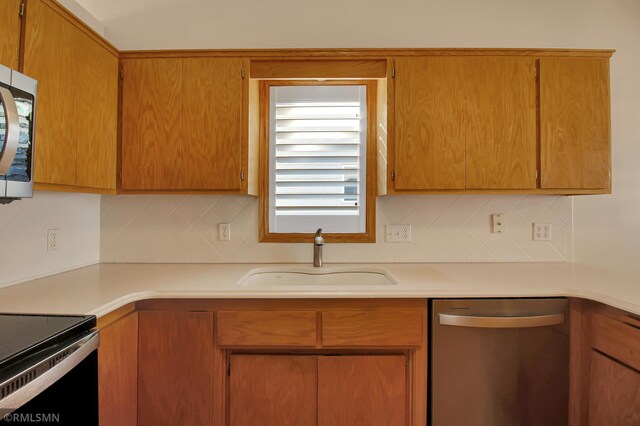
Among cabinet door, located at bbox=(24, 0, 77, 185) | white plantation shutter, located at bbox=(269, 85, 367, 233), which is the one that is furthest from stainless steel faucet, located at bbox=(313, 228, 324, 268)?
cabinet door, located at bbox=(24, 0, 77, 185)

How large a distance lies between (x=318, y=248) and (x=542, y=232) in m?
1.37

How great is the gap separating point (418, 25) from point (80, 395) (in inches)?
94.1

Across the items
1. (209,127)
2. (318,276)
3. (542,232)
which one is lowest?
(318,276)

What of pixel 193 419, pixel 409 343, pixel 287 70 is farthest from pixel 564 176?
pixel 193 419

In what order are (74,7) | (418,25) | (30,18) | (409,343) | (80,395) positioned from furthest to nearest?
(418,25) → (74,7) → (409,343) → (30,18) → (80,395)

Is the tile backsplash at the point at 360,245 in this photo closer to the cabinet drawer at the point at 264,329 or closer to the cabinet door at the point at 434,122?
the cabinet door at the point at 434,122

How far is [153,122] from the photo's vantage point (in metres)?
1.67

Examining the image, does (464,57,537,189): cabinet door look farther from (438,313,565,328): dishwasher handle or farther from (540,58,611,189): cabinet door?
(438,313,565,328): dishwasher handle

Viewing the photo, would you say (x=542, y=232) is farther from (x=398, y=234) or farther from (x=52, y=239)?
(x=52, y=239)

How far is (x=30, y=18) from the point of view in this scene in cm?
119

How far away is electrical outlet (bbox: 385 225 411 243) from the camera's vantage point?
197 centimetres

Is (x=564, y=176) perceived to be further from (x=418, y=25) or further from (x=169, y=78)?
(x=169, y=78)

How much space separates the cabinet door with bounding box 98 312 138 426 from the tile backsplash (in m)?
0.73

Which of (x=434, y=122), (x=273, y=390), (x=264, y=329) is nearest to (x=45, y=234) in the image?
(x=264, y=329)
